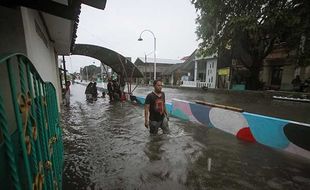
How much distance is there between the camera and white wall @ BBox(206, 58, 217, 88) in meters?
28.1

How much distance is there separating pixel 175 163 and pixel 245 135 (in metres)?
2.75

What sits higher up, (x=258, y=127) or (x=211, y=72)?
(x=211, y=72)

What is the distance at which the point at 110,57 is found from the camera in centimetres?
1553

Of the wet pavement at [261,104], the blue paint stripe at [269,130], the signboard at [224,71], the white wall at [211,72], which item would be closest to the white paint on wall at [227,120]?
the blue paint stripe at [269,130]

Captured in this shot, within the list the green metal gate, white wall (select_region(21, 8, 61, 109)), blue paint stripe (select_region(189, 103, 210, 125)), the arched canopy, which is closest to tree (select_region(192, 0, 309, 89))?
the arched canopy

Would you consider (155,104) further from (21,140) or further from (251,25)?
(251,25)

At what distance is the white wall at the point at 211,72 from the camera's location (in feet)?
92.2

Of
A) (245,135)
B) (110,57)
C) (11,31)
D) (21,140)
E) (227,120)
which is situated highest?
(110,57)

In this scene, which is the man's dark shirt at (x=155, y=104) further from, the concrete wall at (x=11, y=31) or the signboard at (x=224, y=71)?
the signboard at (x=224, y=71)

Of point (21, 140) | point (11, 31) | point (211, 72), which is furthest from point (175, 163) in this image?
point (211, 72)

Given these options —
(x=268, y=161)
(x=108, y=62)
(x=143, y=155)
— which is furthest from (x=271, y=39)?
(x=143, y=155)

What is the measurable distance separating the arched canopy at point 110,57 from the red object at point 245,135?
10746mm

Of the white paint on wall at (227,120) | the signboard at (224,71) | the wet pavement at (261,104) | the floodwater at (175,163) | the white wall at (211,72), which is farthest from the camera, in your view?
the white wall at (211,72)

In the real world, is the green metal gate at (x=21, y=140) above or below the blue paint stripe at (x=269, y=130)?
above
